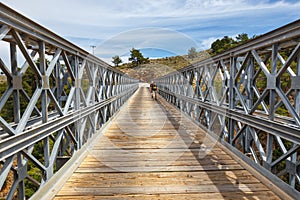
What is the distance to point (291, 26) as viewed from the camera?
2.37m

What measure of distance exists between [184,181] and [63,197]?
4.59 feet

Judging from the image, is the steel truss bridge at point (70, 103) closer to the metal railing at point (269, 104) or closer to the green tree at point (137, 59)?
the metal railing at point (269, 104)

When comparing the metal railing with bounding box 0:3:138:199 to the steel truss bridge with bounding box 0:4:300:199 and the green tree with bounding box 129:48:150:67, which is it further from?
the green tree with bounding box 129:48:150:67

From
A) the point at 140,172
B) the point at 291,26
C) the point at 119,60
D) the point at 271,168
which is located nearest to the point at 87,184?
the point at 140,172

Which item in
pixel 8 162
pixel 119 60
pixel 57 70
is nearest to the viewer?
pixel 8 162

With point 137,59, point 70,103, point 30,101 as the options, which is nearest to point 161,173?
point 70,103

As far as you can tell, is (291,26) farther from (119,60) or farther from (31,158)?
(119,60)

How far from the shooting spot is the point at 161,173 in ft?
10.6

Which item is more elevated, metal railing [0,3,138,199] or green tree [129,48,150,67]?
green tree [129,48,150,67]

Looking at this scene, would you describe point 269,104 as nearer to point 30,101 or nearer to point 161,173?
point 161,173

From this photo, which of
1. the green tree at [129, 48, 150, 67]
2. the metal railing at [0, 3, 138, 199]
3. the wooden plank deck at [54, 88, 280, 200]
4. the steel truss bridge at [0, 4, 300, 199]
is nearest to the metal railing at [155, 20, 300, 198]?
the steel truss bridge at [0, 4, 300, 199]

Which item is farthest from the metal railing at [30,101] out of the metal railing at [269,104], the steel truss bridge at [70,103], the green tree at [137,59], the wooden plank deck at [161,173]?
the green tree at [137,59]

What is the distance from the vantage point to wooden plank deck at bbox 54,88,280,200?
8.73 ft

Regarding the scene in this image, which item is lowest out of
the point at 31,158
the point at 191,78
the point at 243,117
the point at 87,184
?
the point at 87,184
